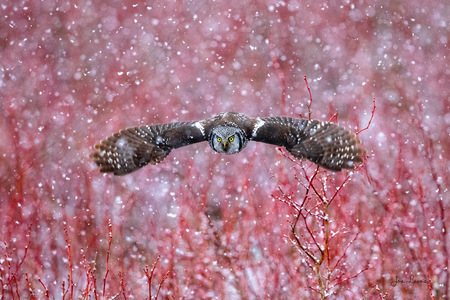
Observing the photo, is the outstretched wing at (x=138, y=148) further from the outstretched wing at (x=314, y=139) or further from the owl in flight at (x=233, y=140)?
the outstretched wing at (x=314, y=139)

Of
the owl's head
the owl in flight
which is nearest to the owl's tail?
the owl in flight

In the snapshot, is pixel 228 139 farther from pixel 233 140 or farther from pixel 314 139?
pixel 314 139

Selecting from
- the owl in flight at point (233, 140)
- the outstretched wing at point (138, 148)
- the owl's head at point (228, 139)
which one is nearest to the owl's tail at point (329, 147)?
the owl in flight at point (233, 140)

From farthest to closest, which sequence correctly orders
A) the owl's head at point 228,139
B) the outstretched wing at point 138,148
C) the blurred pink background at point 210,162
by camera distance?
the blurred pink background at point 210,162, the outstretched wing at point 138,148, the owl's head at point 228,139

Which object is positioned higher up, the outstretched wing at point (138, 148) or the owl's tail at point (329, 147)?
the outstretched wing at point (138, 148)

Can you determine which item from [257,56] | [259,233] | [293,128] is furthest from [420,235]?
[257,56]

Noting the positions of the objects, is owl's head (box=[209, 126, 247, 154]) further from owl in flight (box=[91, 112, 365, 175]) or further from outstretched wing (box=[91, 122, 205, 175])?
outstretched wing (box=[91, 122, 205, 175])

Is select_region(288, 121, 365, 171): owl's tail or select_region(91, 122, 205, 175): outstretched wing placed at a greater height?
select_region(91, 122, 205, 175): outstretched wing

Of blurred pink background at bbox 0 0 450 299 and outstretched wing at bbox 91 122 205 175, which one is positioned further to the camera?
blurred pink background at bbox 0 0 450 299
